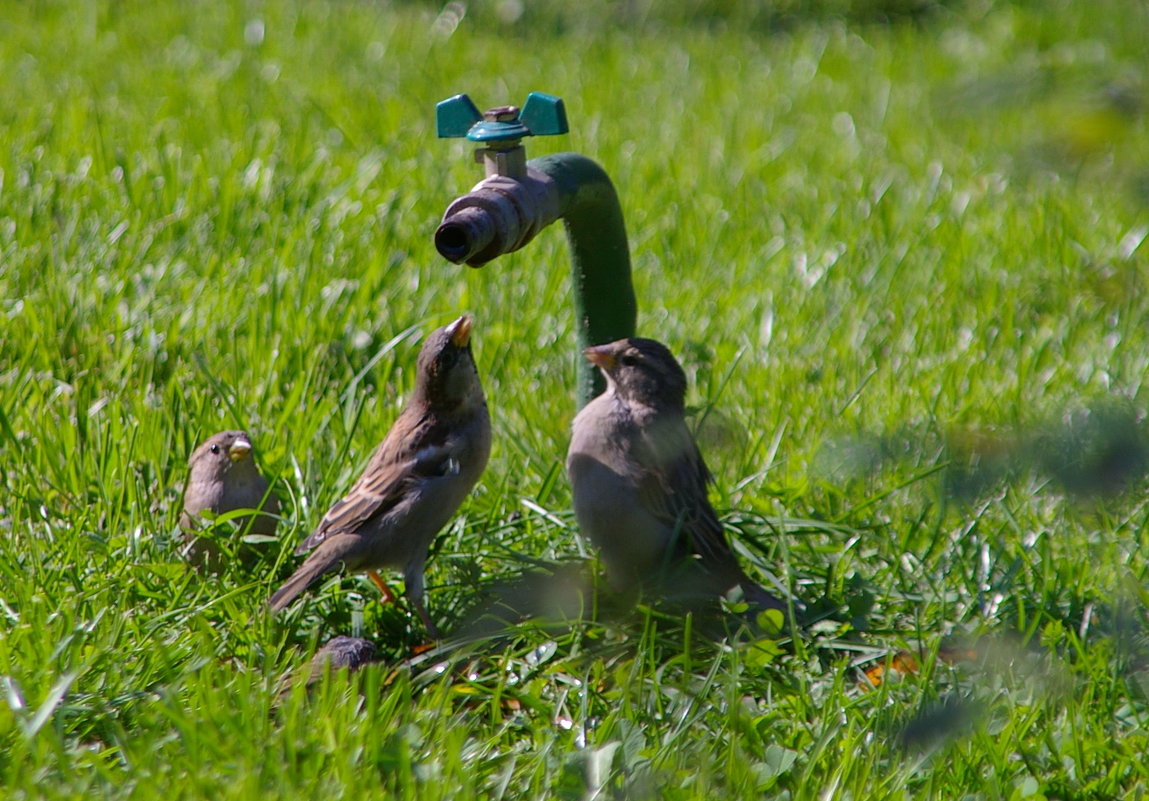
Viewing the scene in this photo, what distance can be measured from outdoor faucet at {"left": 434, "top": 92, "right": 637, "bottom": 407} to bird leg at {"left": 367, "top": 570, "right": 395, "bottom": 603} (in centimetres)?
98

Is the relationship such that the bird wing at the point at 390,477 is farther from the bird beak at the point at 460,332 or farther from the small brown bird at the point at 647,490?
the small brown bird at the point at 647,490

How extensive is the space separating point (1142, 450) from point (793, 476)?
9.32ft

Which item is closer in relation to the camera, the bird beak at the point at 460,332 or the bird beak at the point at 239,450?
the bird beak at the point at 239,450

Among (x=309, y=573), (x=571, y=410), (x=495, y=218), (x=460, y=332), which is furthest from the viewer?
(x=571, y=410)

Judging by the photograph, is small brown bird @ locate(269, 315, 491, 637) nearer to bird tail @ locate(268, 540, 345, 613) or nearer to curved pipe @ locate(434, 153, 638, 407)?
bird tail @ locate(268, 540, 345, 613)

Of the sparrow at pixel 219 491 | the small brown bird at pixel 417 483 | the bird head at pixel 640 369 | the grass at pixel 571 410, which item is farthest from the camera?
the bird head at pixel 640 369

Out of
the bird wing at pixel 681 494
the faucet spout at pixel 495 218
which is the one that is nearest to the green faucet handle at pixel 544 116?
the faucet spout at pixel 495 218

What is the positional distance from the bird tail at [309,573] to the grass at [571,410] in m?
0.07

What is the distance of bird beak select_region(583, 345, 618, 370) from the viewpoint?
398 centimetres

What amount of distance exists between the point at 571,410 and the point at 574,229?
1192mm

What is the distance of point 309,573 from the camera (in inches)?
144

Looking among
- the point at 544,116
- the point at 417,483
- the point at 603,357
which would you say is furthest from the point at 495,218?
the point at 417,483

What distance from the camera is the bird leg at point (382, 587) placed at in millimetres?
3885

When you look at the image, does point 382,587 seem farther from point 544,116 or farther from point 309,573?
point 544,116
